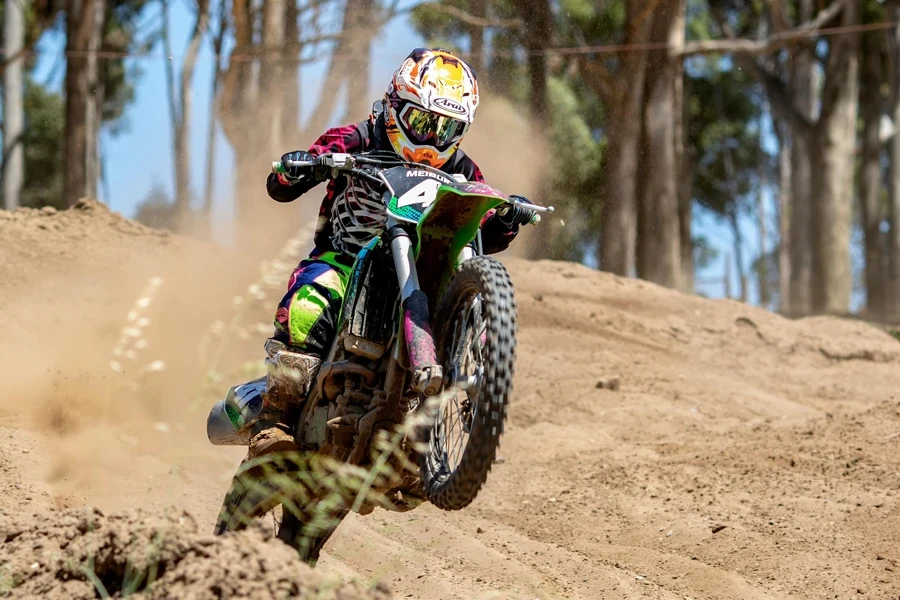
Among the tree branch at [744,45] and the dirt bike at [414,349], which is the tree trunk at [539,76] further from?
the dirt bike at [414,349]

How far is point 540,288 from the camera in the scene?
13.2 m

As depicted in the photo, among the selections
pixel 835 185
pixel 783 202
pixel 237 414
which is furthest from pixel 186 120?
pixel 237 414

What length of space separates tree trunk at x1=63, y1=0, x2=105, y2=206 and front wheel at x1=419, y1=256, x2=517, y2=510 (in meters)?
15.8

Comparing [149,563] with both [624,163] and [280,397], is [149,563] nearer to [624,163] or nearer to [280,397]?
[280,397]

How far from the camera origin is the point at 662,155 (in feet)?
60.6

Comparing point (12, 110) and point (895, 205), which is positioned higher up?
point (12, 110)

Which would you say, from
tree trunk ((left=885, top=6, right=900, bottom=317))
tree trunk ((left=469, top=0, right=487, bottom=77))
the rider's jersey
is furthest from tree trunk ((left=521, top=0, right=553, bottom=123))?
the rider's jersey

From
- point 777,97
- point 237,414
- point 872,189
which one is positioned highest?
point 777,97

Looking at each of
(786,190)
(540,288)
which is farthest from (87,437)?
(786,190)

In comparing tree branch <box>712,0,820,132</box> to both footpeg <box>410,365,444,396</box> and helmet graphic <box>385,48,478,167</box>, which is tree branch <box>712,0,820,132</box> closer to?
helmet graphic <box>385,48,478,167</box>

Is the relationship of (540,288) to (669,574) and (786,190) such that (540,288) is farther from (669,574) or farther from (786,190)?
(786,190)

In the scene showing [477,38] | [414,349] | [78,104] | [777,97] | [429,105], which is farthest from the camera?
[777,97]

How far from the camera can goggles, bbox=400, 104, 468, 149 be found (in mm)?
5215

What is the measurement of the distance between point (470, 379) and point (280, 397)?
116cm
